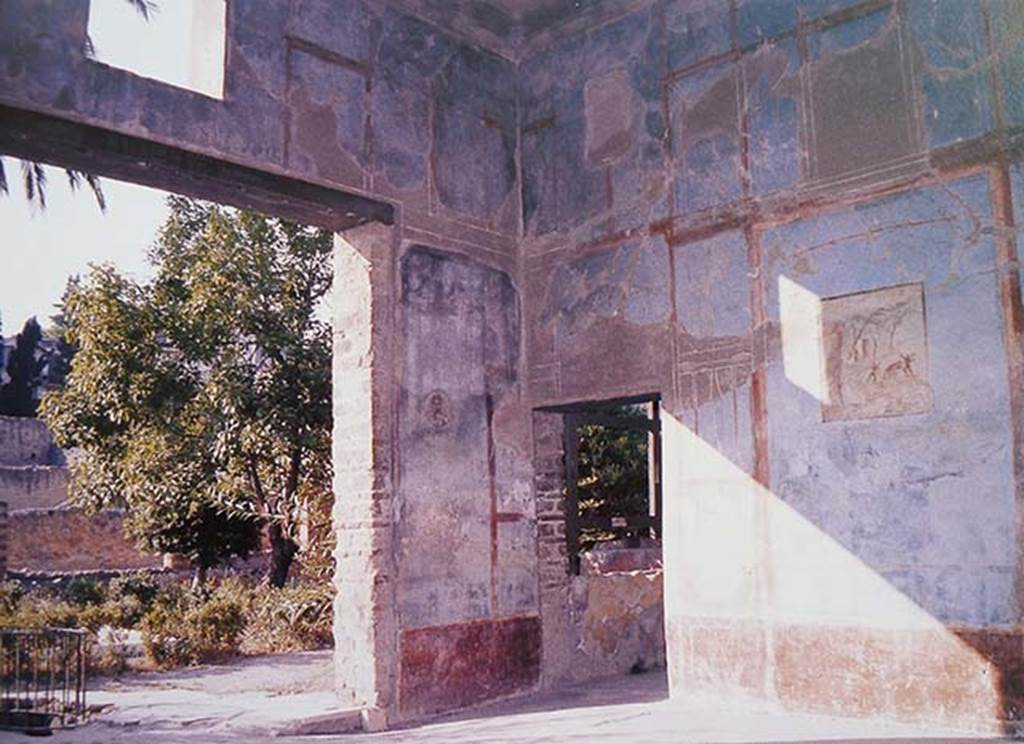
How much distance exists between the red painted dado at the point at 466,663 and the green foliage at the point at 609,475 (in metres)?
7.64

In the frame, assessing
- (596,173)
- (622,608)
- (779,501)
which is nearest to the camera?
(779,501)

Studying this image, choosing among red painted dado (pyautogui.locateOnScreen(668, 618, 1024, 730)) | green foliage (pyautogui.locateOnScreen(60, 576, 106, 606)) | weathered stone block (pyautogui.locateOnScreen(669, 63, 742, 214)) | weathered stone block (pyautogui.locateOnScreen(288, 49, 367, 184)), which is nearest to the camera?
red painted dado (pyautogui.locateOnScreen(668, 618, 1024, 730))

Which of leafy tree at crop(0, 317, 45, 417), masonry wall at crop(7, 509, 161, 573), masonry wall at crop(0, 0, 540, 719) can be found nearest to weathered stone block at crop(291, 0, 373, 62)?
masonry wall at crop(0, 0, 540, 719)

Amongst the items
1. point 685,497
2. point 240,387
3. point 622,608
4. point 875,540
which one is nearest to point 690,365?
point 685,497

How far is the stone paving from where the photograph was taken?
4867mm

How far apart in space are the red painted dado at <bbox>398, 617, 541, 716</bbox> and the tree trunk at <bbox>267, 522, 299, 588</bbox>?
22.3ft

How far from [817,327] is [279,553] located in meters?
9.01

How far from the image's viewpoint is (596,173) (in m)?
6.54

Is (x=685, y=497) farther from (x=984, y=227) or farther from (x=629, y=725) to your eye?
(x=984, y=227)

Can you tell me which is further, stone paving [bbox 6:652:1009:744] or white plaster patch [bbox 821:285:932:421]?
white plaster patch [bbox 821:285:932:421]

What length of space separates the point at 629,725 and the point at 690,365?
6.90ft

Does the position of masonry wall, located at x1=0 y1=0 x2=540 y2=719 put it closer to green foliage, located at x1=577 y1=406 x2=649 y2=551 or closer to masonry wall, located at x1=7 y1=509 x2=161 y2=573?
green foliage, located at x1=577 y1=406 x2=649 y2=551

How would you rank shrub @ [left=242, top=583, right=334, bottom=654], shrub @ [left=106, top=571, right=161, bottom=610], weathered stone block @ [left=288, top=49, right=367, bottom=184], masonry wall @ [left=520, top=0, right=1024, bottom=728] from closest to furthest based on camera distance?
1. masonry wall @ [left=520, top=0, right=1024, bottom=728]
2. weathered stone block @ [left=288, top=49, right=367, bottom=184]
3. shrub @ [left=242, top=583, right=334, bottom=654]
4. shrub @ [left=106, top=571, right=161, bottom=610]

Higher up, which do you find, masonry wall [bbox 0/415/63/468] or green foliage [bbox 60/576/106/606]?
masonry wall [bbox 0/415/63/468]
